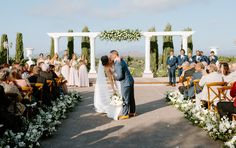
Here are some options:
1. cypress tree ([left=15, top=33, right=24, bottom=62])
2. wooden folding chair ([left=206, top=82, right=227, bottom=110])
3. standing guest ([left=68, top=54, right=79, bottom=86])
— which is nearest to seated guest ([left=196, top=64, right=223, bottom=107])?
wooden folding chair ([left=206, top=82, right=227, bottom=110])

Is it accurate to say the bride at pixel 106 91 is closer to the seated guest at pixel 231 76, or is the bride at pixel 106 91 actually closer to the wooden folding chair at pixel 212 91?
the wooden folding chair at pixel 212 91

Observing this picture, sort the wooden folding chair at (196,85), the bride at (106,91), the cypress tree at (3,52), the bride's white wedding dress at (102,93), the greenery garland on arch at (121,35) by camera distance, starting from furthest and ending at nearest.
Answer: the cypress tree at (3,52) → the greenery garland on arch at (121,35) → the bride's white wedding dress at (102,93) → the wooden folding chair at (196,85) → the bride at (106,91)

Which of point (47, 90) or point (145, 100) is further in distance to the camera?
point (145, 100)

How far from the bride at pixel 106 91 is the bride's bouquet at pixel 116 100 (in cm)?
Answer: 7

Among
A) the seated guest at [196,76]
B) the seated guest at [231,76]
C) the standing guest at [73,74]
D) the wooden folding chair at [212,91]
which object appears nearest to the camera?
the wooden folding chair at [212,91]

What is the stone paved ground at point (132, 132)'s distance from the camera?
5.88 m

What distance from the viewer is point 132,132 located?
677 cm

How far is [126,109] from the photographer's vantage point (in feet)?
27.5

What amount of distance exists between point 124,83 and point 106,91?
939mm

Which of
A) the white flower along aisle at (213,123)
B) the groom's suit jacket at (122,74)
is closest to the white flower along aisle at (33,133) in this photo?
the groom's suit jacket at (122,74)

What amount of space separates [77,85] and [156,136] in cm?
1123

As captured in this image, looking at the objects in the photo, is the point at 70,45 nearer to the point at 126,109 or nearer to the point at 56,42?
the point at 56,42

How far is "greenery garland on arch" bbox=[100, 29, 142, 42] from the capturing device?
2220 cm

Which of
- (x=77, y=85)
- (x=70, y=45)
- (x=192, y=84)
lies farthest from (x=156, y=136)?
(x=70, y=45)
